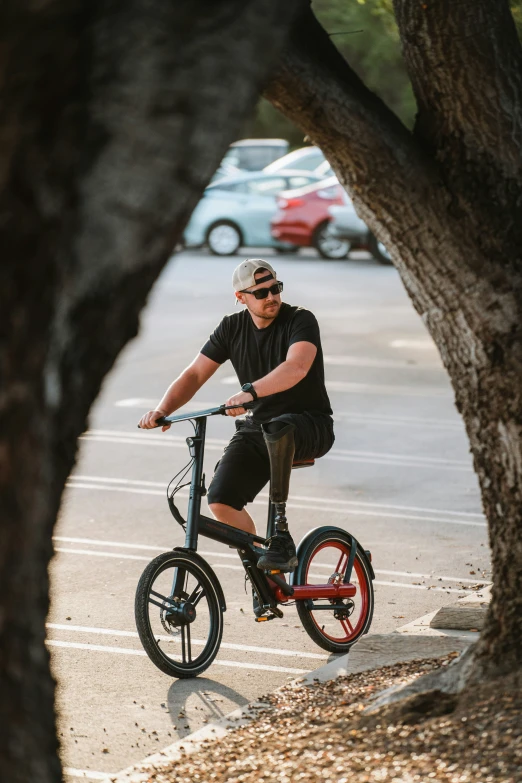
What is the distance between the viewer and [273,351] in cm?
691

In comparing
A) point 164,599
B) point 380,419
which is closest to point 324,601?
point 164,599

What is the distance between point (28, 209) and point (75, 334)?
1.18 feet

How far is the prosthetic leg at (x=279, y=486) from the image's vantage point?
259 inches

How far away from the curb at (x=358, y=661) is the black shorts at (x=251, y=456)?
3.30 ft

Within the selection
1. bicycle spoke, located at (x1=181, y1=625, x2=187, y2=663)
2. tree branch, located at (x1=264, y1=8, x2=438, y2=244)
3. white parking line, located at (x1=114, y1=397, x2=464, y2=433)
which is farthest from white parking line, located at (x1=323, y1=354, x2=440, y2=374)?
tree branch, located at (x1=264, y1=8, x2=438, y2=244)

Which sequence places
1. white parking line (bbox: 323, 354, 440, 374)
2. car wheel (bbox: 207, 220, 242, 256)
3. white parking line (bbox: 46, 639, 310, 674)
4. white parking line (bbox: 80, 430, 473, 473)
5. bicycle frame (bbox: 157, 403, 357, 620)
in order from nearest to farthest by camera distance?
bicycle frame (bbox: 157, 403, 357, 620), white parking line (bbox: 46, 639, 310, 674), white parking line (bbox: 80, 430, 473, 473), white parking line (bbox: 323, 354, 440, 374), car wheel (bbox: 207, 220, 242, 256)

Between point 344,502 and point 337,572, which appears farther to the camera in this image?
point 344,502

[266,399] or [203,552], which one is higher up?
[266,399]

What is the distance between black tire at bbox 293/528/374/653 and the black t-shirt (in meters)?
0.70

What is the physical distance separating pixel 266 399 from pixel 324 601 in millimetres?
1213

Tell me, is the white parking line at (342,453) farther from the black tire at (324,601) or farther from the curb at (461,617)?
the curb at (461,617)

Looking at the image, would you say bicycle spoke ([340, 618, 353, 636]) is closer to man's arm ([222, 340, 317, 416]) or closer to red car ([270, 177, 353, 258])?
man's arm ([222, 340, 317, 416])

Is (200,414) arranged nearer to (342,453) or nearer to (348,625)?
(348,625)

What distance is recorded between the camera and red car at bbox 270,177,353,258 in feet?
97.8
